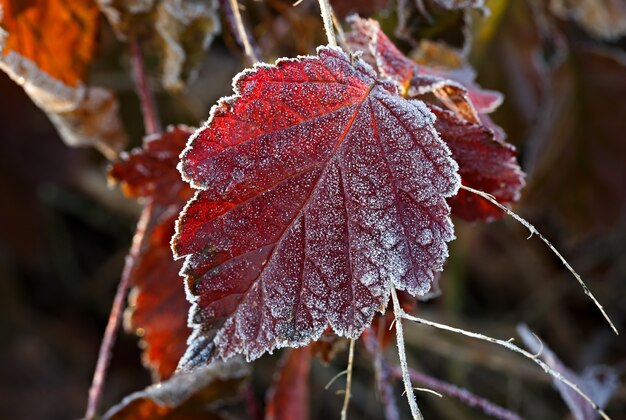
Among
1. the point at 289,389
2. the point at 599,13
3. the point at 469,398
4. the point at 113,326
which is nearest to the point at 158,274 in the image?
the point at 113,326

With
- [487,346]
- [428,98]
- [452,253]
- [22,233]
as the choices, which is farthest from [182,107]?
[428,98]

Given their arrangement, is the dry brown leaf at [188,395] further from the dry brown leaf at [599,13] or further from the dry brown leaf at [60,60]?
the dry brown leaf at [599,13]

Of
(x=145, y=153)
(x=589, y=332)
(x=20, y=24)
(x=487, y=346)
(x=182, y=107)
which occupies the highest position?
(x=20, y=24)

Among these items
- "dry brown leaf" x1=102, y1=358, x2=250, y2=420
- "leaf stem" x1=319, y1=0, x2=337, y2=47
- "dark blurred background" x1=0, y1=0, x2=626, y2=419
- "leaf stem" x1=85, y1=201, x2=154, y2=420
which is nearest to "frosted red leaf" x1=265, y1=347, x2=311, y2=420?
"dry brown leaf" x1=102, y1=358, x2=250, y2=420

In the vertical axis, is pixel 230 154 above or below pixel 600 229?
above

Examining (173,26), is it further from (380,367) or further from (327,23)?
(380,367)

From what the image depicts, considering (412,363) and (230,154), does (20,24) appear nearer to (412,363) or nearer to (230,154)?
(230,154)

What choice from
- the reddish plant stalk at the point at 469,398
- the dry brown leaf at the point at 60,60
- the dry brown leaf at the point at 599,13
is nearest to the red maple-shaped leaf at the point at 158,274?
the dry brown leaf at the point at 60,60
